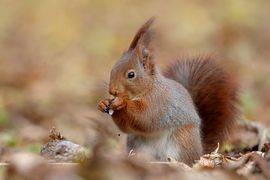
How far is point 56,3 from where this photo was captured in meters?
9.69

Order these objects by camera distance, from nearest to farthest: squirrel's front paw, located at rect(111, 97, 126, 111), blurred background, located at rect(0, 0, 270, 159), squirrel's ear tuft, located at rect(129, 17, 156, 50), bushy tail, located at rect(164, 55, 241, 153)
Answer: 1. squirrel's front paw, located at rect(111, 97, 126, 111)
2. squirrel's ear tuft, located at rect(129, 17, 156, 50)
3. bushy tail, located at rect(164, 55, 241, 153)
4. blurred background, located at rect(0, 0, 270, 159)

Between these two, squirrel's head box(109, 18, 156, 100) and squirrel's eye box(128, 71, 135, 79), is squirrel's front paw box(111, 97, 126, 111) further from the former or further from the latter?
squirrel's eye box(128, 71, 135, 79)

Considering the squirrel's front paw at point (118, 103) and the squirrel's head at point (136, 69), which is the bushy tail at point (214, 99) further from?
the squirrel's front paw at point (118, 103)

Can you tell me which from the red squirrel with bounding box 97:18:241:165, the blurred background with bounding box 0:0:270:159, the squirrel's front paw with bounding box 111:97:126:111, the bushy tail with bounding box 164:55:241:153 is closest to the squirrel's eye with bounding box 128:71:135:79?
the red squirrel with bounding box 97:18:241:165

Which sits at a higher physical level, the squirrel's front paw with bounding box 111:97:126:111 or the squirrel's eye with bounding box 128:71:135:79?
the squirrel's eye with bounding box 128:71:135:79

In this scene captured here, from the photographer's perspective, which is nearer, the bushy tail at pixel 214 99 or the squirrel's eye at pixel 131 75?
the squirrel's eye at pixel 131 75

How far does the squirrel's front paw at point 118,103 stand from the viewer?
2.46 metres

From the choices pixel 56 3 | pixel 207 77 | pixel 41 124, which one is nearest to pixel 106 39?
pixel 56 3

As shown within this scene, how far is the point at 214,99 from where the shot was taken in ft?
10.1

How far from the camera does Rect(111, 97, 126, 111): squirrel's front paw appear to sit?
246cm

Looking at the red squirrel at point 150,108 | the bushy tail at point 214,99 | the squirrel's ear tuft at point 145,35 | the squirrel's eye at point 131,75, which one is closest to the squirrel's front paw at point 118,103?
the red squirrel at point 150,108

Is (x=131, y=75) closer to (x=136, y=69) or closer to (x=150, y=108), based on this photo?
(x=136, y=69)

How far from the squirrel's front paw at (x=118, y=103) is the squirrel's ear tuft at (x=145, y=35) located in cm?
41

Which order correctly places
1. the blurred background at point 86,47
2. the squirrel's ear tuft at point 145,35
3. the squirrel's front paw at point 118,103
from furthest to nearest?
the blurred background at point 86,47, the squirrel's ear tuft at point 145,35, the squirrel's front paw at point 118,103
